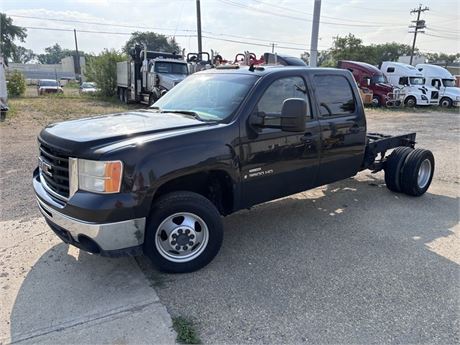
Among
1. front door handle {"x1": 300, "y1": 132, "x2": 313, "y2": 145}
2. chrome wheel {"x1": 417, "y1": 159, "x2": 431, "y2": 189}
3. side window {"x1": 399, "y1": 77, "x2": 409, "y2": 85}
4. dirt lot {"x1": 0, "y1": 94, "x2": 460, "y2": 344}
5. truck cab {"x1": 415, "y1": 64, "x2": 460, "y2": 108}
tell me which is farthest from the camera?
truck cab {"x1": 415, "y1": 64, "x2": 460, "y2": 108}

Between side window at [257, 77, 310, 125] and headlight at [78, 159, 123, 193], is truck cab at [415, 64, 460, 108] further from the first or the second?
headlight at [78, 159, 123, 193]

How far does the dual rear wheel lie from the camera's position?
5.68 m

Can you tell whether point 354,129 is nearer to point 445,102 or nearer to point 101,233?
point 101,233

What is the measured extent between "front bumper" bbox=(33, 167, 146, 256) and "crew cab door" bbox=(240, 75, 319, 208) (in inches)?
47.4

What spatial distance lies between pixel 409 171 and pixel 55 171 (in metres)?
4.86

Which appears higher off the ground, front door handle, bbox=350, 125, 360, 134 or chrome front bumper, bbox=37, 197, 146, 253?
front door handle, bbox=350, 125, 360, 134

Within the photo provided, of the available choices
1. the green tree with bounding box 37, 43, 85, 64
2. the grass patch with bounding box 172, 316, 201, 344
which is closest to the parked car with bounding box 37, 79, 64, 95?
the grass patch with bounding box 172, 316, 201, 344

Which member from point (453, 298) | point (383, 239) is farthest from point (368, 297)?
point (383, 239)

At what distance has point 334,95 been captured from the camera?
15.5 feet

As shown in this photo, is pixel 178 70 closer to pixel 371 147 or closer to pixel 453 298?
pixel 371 147

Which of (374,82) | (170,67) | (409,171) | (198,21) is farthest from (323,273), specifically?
(198,21)

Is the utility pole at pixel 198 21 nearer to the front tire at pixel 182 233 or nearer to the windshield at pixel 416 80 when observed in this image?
the windshield at pixel 416 80

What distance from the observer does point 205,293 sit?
10.4ft

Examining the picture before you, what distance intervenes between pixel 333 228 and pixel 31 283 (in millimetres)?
3295
